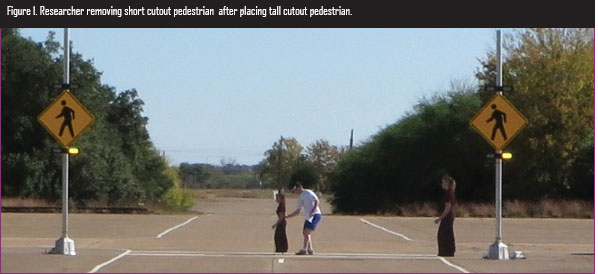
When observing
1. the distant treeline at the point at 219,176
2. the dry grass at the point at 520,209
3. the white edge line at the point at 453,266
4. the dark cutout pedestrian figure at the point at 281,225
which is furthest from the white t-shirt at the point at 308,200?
the distant treeline at the point at 219,176

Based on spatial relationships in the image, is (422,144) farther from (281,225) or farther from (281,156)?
(281,225)

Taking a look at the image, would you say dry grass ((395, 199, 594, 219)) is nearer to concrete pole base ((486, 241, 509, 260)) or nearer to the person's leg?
concrete pole base ((486, 241, 509, 260))

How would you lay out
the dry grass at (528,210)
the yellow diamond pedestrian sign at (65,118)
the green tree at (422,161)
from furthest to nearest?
the green tree at (422,161) → the dry grass at (528,210) → the yellow diamond pedestrian sign at (65,118)

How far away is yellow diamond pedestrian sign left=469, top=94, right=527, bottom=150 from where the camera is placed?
20953 mm

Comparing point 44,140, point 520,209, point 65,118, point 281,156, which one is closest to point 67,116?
point 65,118

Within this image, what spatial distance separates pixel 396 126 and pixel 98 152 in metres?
18.3

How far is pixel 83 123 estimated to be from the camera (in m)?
20.8

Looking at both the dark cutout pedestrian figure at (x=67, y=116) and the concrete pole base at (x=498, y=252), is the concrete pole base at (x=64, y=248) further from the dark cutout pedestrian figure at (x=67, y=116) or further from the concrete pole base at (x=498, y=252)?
the concrete pole base at (x=498, y=252)

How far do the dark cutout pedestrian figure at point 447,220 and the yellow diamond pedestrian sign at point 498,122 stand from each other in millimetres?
1153

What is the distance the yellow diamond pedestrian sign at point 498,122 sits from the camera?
68.7 ft

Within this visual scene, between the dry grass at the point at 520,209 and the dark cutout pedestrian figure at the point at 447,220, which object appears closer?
the dark cutout pedestrian figure at the point at 447,220

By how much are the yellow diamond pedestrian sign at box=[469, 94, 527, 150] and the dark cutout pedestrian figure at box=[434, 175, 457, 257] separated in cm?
115

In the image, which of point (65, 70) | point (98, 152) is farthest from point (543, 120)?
point (65, 70)
